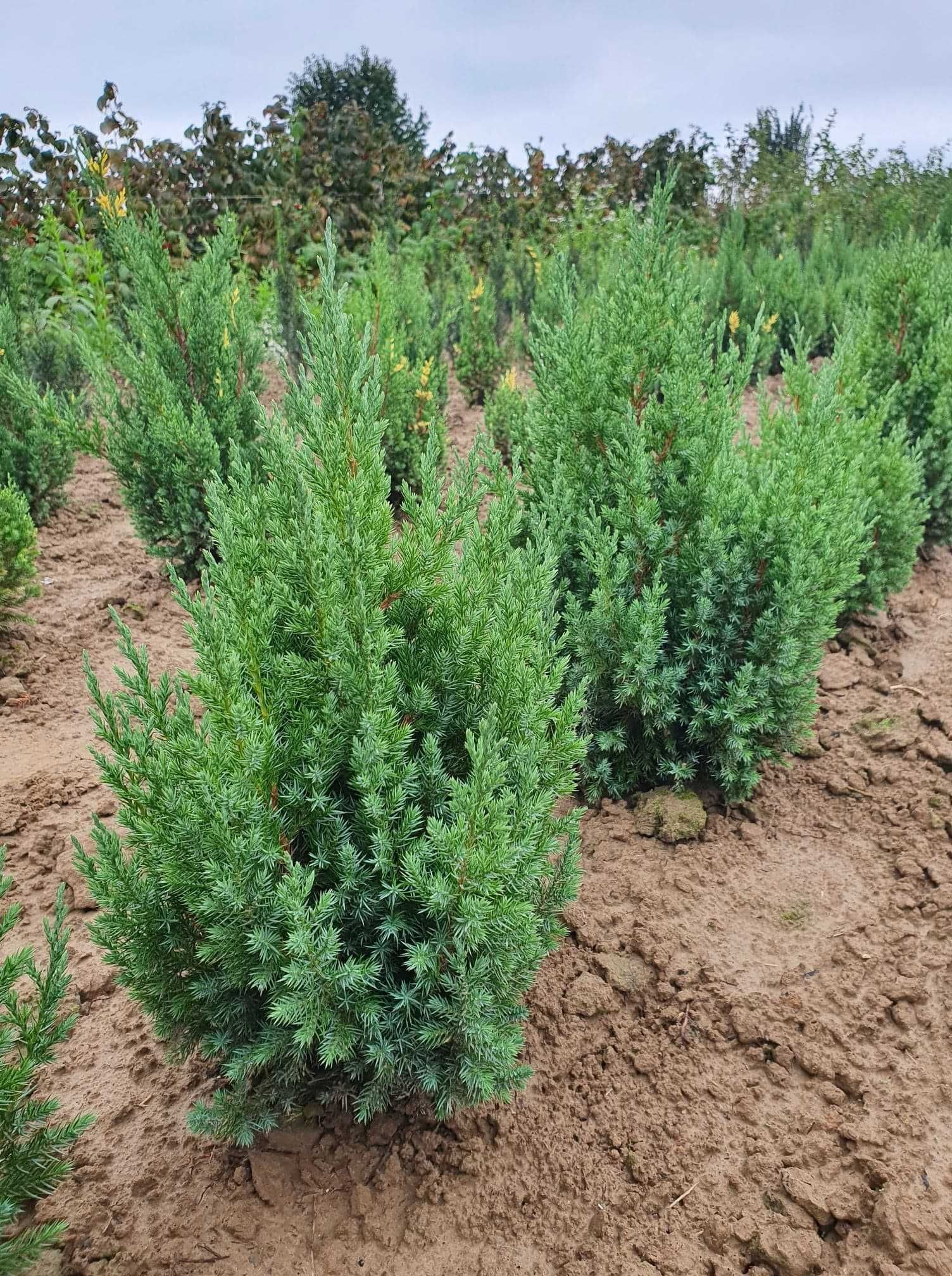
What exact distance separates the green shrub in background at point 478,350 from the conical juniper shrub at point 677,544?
5.67m

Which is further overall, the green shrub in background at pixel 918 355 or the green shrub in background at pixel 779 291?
the green shrub in background at pixel 779 291

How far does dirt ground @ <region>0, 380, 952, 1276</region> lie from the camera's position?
1857mm

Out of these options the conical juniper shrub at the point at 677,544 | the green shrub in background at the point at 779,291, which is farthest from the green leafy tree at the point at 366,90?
the conical juniper shrub at the point at 677,544

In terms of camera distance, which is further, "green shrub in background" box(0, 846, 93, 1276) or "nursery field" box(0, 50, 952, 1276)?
"nursery field" box(0, 50, 952, 1276)

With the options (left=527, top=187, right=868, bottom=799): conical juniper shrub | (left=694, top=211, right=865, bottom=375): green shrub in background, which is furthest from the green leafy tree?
(left=527, top=187, right=868, bottom=799): conical juniper shrub

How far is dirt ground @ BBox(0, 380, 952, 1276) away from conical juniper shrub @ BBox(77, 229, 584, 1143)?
0.20 meters

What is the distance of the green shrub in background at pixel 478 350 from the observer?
8.95 m

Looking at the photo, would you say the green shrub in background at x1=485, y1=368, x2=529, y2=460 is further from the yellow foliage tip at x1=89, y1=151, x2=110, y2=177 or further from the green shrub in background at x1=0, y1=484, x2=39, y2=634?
the yellow foliage tip at x1=89, y1=151, x2=110, y2=177

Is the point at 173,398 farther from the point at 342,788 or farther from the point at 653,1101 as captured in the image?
the point at 653,1101

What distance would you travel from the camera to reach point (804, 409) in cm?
347

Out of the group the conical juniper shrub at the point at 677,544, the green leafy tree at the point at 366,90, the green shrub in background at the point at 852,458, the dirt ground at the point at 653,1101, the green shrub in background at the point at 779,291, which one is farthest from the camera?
the green leafy tree at the point at 366,90

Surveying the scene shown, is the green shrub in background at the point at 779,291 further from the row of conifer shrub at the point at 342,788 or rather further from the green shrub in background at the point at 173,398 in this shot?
the row of conifer shrub at the point at 342,788

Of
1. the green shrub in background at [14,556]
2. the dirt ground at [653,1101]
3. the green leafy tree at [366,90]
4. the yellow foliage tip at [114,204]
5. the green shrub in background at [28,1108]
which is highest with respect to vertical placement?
the green leafy tree at [366,90]

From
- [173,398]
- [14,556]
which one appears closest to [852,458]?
[173,398]
